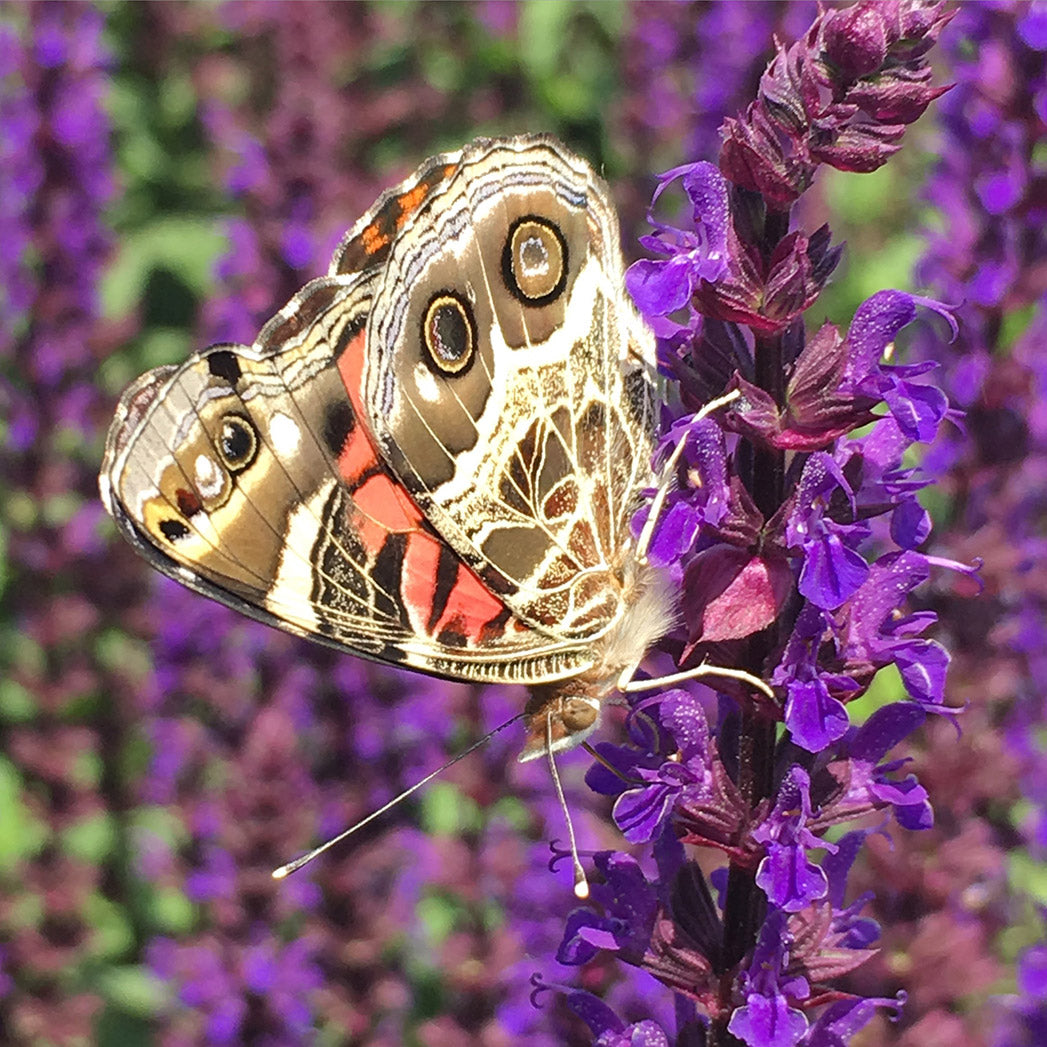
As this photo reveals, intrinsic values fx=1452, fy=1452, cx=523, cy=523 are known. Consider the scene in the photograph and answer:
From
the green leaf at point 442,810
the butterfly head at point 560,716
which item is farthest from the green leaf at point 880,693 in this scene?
the butterfly head at point 560,716

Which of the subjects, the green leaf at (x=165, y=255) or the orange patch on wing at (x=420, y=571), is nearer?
the orange patch on wing at (x=420, y=571)

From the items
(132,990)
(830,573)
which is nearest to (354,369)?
(830,573)

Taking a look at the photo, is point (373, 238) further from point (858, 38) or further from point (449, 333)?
point (858, 38)

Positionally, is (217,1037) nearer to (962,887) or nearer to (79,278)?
(962,887)

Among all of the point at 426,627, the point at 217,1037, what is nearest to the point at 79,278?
the point at 217,1037

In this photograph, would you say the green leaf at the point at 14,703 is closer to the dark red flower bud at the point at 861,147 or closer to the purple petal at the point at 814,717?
the purple petal at the point at 814,717

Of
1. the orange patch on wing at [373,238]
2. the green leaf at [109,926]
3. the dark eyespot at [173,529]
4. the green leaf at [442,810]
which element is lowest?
the green leaf at [109,926]

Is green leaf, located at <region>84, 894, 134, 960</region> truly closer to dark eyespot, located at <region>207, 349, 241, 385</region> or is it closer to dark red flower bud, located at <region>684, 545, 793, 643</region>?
dark eyespot, located at <region>207, 349, 241, 385</region>

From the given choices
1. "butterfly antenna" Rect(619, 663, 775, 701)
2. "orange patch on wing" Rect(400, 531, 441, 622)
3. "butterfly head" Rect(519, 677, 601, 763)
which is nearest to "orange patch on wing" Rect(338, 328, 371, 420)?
"orange patch on wing" Rect(400, 531, 441, 622)
